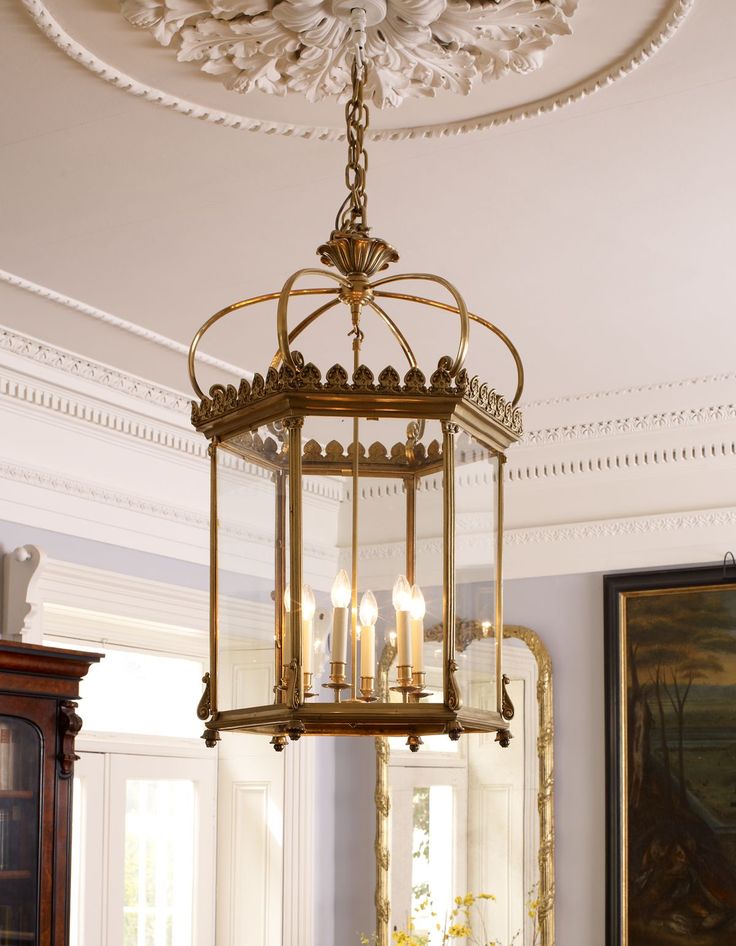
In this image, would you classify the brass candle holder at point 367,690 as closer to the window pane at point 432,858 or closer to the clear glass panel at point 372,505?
the clear glass panel at point 372,505

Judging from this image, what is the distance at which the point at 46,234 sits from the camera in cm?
344

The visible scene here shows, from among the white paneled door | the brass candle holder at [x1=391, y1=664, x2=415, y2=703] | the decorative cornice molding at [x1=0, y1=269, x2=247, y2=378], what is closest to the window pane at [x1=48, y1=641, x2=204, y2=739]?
the white paneled door

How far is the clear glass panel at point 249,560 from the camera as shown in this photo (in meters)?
1.85

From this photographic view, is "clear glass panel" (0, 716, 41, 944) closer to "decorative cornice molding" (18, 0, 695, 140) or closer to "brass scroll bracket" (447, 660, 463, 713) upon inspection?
"decorative cornice molding" (18, 0, 695, 140)

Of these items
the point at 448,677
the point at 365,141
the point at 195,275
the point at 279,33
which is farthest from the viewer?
the point at 195,275

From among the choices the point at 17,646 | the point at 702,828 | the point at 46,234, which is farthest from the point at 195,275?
the point at 702,828

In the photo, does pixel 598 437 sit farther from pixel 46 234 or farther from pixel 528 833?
pixel 46 234

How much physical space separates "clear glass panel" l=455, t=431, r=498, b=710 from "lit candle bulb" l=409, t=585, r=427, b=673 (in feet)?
0.18

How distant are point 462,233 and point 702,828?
244 cm

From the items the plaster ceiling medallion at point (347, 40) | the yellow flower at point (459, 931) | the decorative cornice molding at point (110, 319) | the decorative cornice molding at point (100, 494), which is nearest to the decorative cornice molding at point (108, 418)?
the decorative cornice molding at point (100, 494)

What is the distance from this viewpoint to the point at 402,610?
1.83 metres

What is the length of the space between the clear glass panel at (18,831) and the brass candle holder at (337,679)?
229 cm

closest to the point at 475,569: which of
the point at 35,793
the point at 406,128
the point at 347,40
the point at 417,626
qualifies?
the point at 417,626

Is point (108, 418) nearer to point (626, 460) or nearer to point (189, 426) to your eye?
point (189, 426)
